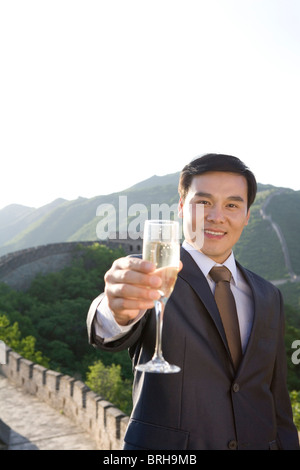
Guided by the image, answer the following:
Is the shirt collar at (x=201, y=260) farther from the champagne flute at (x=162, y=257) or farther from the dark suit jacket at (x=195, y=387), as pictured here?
the champagne flute at (x=162, y=257)

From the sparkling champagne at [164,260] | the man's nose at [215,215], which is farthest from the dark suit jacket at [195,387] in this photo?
the sparkling champagne at [164,260]

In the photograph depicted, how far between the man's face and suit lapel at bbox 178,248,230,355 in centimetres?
8

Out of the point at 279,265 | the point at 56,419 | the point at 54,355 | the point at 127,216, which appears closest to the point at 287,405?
the point at 56,419

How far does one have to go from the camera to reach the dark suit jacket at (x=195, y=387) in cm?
193

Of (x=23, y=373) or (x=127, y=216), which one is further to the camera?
(x=127, y=216)

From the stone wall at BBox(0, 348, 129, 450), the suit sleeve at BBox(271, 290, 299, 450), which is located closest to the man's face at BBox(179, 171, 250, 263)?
the suit sleeve at BBox(271, 290, 299, 450)

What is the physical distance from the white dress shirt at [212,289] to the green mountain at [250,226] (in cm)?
541

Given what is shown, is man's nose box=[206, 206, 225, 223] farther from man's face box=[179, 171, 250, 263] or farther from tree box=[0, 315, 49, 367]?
tree box=[0, 315, 49, 367]

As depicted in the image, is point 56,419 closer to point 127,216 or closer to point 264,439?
point 264,439

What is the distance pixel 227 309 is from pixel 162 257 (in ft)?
1.91

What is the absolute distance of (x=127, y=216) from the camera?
84.1m

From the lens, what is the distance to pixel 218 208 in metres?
2.14

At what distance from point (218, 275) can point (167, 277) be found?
1.95 ft

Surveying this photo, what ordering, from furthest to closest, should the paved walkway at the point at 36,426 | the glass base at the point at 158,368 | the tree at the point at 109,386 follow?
1. the tree at the point at 109,386
2. the paved walkway at the point at 36,426
3. the glass base at the point at 158,368
